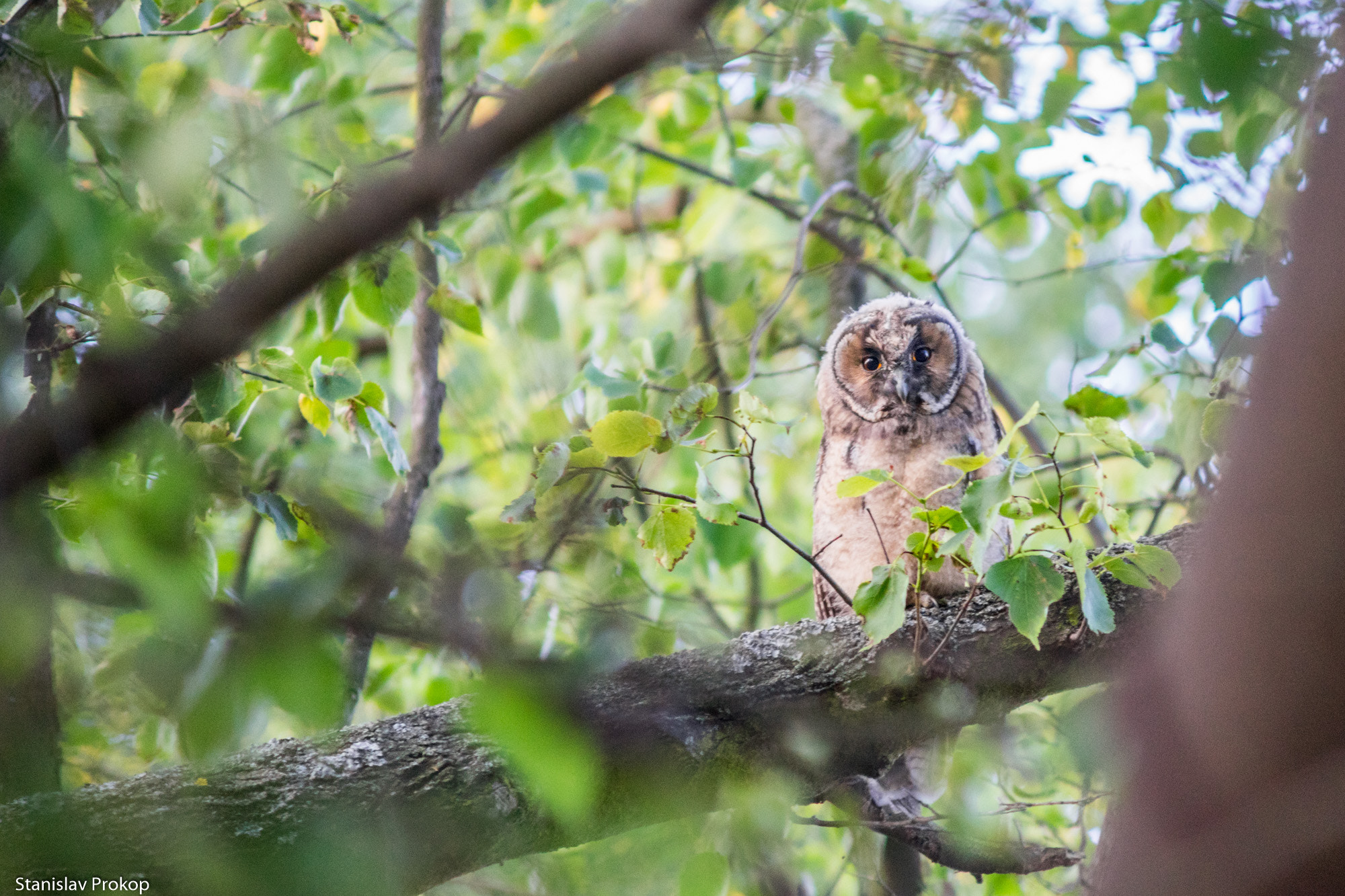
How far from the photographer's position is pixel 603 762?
1.35 meters

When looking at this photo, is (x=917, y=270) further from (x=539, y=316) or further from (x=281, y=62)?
(x=281, y=62)

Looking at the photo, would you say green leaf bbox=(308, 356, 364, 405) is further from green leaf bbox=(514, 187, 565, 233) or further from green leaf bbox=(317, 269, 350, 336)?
green leaf bbox=(514, 187, 565, 233)

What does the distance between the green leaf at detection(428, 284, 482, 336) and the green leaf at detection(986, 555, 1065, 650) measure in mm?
1355

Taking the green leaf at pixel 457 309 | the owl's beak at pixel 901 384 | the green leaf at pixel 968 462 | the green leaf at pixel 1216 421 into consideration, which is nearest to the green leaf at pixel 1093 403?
the green leaf at pixel 1216 421

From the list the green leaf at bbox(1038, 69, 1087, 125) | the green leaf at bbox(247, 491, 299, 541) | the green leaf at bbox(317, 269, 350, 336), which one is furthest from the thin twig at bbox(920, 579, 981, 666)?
the green leaf at bbox(1038, 69, 1087, 125)

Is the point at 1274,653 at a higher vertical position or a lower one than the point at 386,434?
lower

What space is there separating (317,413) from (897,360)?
5.85 ft

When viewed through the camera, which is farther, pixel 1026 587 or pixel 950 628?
pixel 950 628

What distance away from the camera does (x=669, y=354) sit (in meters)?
3.08

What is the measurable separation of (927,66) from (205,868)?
117 inches

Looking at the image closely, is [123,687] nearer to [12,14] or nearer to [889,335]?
[12,14]

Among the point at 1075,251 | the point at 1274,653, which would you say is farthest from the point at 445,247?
the point at 1075,251

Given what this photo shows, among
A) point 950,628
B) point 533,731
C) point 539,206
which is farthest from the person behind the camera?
point 539,206

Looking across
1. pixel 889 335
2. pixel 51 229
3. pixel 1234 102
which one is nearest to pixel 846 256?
pixel 889 335
